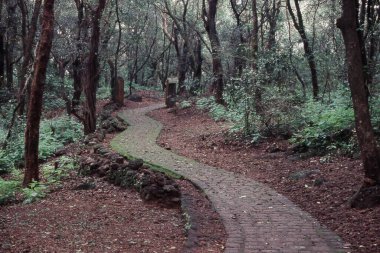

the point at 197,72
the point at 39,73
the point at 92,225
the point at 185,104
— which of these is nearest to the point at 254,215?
the point at 92,225

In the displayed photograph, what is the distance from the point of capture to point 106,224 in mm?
7184

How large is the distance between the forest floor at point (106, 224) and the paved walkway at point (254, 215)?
0.25m

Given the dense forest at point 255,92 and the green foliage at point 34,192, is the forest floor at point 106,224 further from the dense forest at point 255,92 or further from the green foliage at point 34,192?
the dense forest at point 255,92

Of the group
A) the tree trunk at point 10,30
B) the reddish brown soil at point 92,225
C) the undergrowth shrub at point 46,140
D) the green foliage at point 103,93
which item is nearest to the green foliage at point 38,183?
the reddish brown soil at point 92,225

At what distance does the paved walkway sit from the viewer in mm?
5695

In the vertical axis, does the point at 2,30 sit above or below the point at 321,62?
above

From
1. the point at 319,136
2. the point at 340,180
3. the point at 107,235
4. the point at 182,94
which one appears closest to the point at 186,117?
the point at 182,94

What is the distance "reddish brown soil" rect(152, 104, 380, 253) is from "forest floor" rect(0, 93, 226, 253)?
1.77 meters

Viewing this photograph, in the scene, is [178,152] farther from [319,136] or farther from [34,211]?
[34,211]

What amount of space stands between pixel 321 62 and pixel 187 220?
15.2 meters

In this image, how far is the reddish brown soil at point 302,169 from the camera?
20.3 ft

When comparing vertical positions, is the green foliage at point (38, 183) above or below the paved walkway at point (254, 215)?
below

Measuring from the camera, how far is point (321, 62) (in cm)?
2008

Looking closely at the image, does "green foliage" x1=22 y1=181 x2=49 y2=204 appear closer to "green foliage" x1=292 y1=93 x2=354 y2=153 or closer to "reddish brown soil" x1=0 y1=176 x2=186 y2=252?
"reddish brown soil" x1=0 y1=176 x2=186 y2=252
